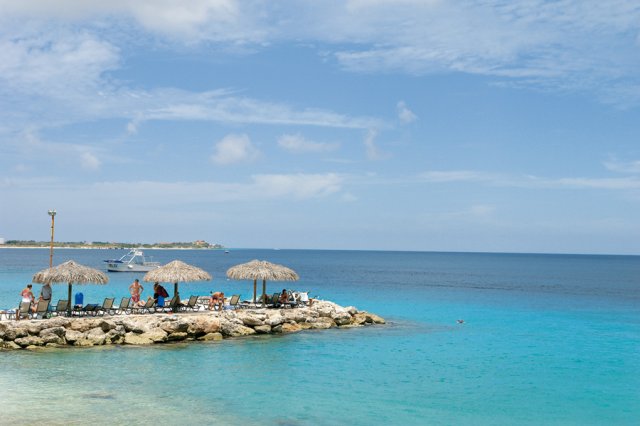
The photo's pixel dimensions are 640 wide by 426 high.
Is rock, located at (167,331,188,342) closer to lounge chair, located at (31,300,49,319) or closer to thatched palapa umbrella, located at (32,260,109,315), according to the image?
thatched palapa umbrella, located at (32,260,109,315)

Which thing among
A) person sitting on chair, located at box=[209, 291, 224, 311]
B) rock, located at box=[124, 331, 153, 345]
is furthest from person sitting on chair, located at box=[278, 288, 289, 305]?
rock, located at box=[124, 331, 153, 345]

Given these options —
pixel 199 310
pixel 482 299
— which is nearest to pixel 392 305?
pixel 482 299

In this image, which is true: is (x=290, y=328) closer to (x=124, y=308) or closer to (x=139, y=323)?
(x=139, y=323)

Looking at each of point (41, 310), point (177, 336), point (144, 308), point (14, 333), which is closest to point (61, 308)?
point (41, 310)

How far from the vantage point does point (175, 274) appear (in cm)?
2534

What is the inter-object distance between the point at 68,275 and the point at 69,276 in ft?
0.20

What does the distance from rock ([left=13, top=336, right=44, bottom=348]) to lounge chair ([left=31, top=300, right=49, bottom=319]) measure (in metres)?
1.18

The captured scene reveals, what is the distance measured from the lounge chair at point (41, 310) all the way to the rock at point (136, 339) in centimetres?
304

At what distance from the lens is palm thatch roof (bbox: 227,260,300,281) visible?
2734 cm

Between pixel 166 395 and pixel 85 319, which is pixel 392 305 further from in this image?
pixel 166 395

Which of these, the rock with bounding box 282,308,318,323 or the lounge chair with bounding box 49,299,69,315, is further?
the rock with bounding box 282,308,318,323

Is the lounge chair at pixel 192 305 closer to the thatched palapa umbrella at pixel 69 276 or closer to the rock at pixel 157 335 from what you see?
the rock at pixel 157 335

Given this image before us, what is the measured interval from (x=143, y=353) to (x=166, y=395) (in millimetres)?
5429

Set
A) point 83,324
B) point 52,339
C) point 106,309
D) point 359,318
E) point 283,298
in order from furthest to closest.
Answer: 1. point 359,318
2. point 283,298
3. point 106,309
4. point 83,324
5. point 52,339
